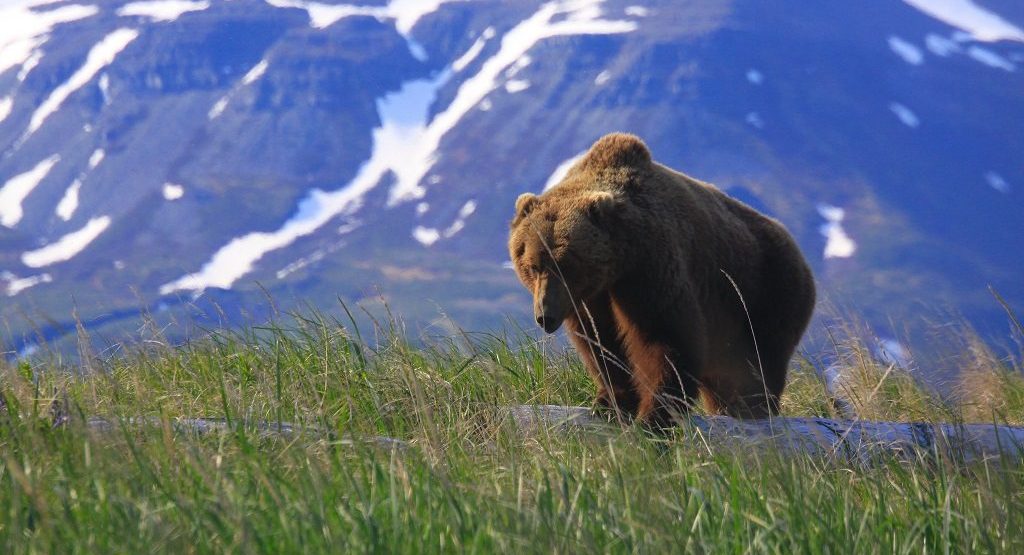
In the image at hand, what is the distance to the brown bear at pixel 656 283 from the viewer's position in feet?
18.6

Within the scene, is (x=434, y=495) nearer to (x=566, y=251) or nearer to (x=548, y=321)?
(x=548, y=321)

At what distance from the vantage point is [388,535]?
10.1 ft

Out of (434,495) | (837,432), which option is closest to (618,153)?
(837,432)

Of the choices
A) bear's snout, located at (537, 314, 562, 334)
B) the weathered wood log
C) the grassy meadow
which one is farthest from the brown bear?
the grassy meadow

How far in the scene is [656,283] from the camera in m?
5.82

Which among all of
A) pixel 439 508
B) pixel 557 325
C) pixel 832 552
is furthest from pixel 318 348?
pixel 832 552

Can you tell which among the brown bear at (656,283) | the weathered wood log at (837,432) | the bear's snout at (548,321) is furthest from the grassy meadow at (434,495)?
the brown bear at (656,283)

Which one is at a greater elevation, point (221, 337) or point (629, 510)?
point (629, 510)

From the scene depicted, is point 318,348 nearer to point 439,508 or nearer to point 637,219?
point 637,219

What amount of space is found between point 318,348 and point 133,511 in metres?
3.32

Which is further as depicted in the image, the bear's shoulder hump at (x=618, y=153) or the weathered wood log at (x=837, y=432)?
the bear's shoulder hump at (x=618, y=153)

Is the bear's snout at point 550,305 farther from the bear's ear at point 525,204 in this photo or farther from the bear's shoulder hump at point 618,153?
the bear's shoulder hump at point 618,153

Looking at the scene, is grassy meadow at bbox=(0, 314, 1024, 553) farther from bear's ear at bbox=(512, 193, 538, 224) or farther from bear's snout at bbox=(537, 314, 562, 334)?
bear's ear at bbox=(512, 193, 538, 224)

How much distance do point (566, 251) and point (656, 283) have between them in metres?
0.54
